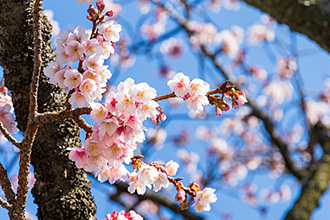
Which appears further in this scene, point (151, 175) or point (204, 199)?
point (204, 199)

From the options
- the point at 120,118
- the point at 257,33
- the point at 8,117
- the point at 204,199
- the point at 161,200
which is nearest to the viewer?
the point at 120,118

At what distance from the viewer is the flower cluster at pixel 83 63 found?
1.18 metres

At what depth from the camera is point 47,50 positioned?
5.15 feet

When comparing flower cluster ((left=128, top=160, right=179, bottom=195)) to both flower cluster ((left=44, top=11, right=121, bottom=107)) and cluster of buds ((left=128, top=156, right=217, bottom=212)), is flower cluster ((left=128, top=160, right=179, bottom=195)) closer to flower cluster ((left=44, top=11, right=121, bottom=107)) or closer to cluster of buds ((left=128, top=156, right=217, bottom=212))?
cluster of buds ((left=128, top=156, right=217, bottom=212))

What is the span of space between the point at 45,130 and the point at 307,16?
1375 mm

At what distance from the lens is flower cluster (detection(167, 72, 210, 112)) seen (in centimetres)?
123

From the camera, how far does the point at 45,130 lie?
149 centimetres

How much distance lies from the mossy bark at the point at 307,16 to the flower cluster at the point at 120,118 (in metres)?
1.06

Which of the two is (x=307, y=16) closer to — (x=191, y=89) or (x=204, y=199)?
(x=191, y=89)

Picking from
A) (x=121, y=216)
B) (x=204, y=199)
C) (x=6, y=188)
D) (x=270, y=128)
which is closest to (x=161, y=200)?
(x=270, y=128)

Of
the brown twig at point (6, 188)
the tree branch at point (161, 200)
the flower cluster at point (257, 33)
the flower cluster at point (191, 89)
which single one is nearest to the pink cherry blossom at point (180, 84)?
A: the flower cluster at point (191, 89)

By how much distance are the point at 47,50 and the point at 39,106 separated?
0.25 meters

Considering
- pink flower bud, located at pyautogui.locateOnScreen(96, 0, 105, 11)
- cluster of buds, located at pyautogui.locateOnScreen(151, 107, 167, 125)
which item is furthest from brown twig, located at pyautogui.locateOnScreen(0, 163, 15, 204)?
pink flower bud, located at pyautogui.locateOnScreen(96, 0, 105, 11)

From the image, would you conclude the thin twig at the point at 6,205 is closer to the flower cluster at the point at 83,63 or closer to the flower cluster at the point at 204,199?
the flower cluster at the point at 83,63
